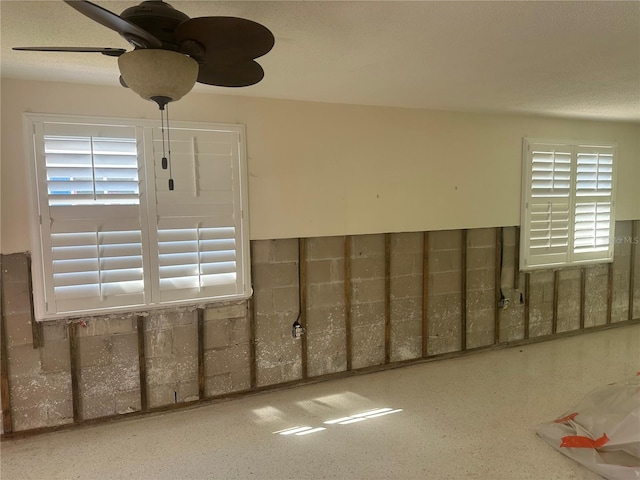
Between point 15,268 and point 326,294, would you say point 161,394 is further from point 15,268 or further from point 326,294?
point 326,294

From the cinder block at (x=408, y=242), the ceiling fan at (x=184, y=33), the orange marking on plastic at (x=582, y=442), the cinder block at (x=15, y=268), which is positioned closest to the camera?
the ceiling fan at (x=184, y=33)

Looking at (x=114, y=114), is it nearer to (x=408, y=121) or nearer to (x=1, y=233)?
(x=1, y=233)

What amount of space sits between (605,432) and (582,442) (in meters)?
0.14

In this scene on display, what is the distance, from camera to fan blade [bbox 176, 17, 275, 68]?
1.24 metres

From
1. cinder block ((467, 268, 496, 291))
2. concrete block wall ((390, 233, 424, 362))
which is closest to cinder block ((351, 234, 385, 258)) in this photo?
concrete block wall ((390, 233, 424, 362))

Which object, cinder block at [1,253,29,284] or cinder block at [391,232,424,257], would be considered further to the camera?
cinder block at [391,232,424,257]

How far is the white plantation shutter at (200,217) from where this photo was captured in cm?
290

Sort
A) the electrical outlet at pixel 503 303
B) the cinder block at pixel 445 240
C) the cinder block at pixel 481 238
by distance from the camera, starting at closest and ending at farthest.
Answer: the cinder block at pixel 445 240
the cinder block at pixel 481 238
the electrical outlet at pixel 503 303

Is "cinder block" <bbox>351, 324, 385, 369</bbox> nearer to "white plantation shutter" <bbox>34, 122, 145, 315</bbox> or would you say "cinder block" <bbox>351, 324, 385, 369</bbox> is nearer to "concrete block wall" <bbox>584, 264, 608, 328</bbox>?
"white plantation shutter" <bbox>34, 122, 145, 315</bbox>

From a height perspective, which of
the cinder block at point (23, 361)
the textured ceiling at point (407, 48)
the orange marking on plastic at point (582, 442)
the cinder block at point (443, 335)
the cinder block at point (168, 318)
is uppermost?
the textured ceiling at point (407, 48)

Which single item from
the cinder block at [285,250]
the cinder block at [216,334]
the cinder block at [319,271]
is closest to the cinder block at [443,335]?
the cinder block at [319,271]

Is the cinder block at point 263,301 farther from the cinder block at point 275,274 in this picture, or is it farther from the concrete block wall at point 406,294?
the concrete block wall at point 406,294

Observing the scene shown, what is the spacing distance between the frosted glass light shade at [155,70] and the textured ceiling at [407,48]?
1.64ft

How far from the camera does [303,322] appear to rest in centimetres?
341
